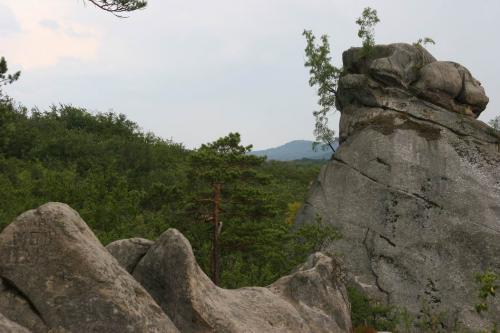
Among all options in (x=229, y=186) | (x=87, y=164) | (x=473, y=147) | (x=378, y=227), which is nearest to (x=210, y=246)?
(x=229, y=186)

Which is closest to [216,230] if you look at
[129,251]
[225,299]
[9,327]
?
[225,299]

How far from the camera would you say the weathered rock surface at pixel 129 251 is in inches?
561

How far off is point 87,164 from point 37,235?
112 feet

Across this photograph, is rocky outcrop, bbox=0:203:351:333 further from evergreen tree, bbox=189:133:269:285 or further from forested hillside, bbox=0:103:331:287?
forested hillside, bbox=0:103:331:287

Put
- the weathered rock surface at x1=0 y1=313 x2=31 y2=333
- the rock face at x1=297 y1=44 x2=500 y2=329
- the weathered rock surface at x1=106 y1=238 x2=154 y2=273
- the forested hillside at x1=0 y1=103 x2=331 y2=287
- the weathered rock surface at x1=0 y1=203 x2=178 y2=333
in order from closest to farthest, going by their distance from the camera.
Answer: the weathered rock surface at x1=0 y1=313 x2=31 y2=333 < the weathered rock surface at x1=0 y1=203 x2=178 y2=333 < the weathered rock surface at x1=106 y1=238 x2=154 y2=273 < the forested hillside at x1=0 y1=103 x2=331 y2=287 < the rock face at x1=297 y1=44 x2=500 y2=329

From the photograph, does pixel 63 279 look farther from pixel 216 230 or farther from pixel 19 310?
pixel 216 230

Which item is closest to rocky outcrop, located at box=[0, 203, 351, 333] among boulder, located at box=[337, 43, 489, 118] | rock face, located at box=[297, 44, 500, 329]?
rock face, located at box=[297, 44, 500, 329]

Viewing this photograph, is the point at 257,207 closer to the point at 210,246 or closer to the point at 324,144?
the point at 210,246

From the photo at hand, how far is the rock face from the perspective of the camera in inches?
1097

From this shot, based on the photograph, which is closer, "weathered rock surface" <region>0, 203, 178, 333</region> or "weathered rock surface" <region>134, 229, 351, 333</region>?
"weathered rock surface" <region>0, 203, 178, 333</region>

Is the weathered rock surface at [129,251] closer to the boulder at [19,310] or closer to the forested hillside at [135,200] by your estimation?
the boulder at [19,310]

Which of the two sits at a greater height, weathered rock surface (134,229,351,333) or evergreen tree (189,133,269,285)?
evergreen tree (189,133,269,285)

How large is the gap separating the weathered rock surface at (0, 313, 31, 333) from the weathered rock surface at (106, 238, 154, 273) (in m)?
4.60

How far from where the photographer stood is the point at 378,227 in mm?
29438
